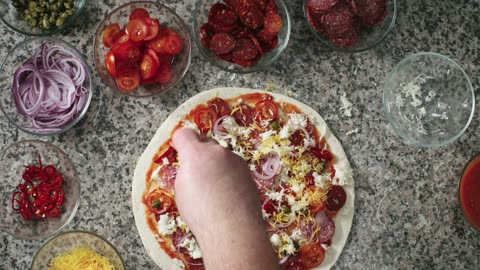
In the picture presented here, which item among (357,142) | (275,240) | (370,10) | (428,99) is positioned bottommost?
(275,240)

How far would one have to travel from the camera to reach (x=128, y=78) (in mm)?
2607

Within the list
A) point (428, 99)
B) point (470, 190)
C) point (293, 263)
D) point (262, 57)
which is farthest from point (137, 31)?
point (470, 190)

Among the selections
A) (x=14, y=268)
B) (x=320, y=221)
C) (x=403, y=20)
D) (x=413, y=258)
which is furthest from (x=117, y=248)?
(x=403, y=20)

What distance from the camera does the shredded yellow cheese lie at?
2564 mm

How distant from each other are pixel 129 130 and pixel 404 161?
3.86 feet

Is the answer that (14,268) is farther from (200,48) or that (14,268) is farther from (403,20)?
(403,20)

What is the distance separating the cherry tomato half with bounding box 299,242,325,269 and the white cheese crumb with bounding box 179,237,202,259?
1.40 ft

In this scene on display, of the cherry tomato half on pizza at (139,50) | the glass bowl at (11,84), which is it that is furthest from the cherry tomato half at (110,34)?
the glass bowl at (11,84)

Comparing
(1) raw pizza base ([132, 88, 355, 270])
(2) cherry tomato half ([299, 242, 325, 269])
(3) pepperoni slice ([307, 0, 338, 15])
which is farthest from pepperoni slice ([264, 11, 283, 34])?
(2) cherry tomato half ([299, 242, 325, 269])

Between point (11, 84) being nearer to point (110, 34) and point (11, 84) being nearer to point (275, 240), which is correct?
point (110, 34)

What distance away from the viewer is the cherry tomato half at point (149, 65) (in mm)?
2594

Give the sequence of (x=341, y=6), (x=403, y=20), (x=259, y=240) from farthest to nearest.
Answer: (x=403, y=20), (x=341, y=6), (x=259, y=240)

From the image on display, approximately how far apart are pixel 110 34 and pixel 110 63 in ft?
0.46

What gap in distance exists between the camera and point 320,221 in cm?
271
